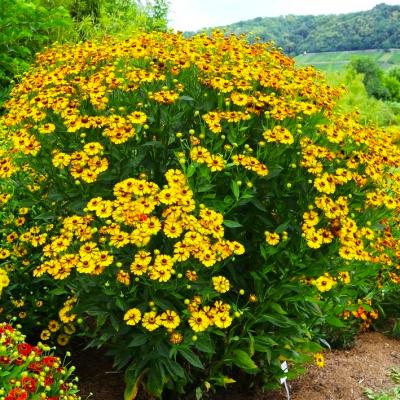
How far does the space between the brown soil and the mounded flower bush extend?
0.19m

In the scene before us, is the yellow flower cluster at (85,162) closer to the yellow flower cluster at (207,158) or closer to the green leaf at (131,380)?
the yellow flower cluster at (207,158)

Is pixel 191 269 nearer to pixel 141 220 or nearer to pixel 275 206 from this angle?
pixel 141 220

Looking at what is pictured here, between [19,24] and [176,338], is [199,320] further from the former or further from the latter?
[19,24]

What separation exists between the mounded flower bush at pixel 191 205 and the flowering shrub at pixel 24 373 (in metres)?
0.31

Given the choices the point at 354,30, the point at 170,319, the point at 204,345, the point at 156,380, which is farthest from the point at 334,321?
the point at 354,30

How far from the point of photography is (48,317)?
Result: 10.4ft

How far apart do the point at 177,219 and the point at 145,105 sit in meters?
0.67

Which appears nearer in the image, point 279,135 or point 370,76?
point 279,135

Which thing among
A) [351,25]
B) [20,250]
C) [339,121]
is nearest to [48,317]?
[20,250]

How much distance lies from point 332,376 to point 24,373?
215 cm

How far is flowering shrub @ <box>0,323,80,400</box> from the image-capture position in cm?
207

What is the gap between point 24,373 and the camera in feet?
6.76

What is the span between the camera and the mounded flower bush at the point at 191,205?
234 centimetres

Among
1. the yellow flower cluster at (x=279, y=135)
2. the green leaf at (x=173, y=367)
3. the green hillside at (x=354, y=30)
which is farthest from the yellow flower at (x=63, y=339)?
the green hillside at (x=354, y=30)
